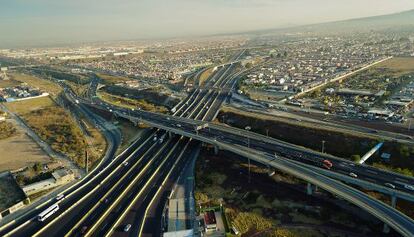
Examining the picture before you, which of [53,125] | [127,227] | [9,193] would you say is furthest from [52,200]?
[53,125]

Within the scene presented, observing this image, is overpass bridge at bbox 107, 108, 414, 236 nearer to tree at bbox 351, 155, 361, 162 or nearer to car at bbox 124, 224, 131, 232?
tree at bbox 351, 155, 361, 162

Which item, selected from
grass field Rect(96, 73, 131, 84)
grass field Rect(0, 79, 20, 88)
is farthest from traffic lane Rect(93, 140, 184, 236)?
grass field Rect(0, 79, 20, 88)

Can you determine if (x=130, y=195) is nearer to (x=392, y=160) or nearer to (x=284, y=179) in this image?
(x=284, y=179)

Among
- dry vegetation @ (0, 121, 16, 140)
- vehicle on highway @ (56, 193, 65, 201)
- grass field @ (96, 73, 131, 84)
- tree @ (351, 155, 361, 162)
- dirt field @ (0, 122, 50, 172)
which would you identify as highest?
grass field @ (96, 73, 131, 84)

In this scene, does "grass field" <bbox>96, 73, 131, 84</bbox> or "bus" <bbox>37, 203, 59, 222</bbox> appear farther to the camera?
"grass field" <bbox>96, 73, 131, 84</bbox>

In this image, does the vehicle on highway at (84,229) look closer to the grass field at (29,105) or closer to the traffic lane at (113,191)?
the traffic lane at (113,191)
